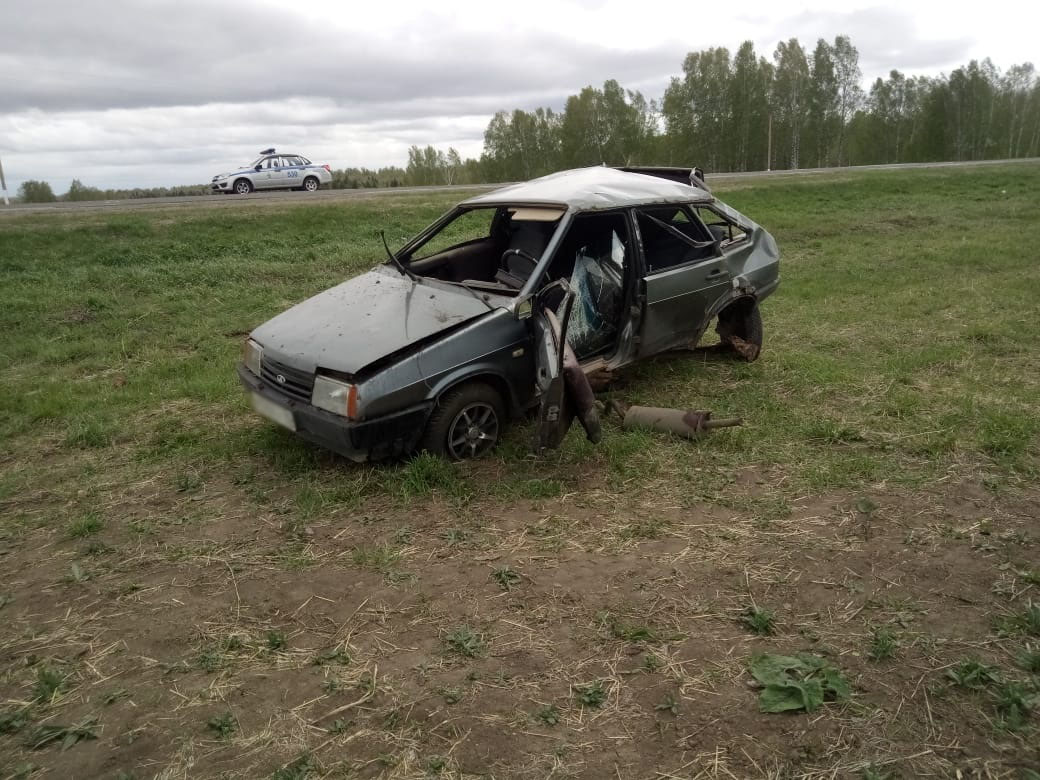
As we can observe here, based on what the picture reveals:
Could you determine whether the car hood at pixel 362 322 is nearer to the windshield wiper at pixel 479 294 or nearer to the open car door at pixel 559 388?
the windshield wiper at pixel 479 294

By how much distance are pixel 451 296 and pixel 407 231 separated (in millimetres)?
9650

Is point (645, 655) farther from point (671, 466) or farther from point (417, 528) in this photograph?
point (671, 466)

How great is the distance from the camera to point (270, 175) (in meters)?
22.5

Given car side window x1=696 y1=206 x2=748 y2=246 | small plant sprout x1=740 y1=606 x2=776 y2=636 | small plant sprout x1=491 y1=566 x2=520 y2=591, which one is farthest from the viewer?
car side window x1=696 y1=206 x2=748 y2=246

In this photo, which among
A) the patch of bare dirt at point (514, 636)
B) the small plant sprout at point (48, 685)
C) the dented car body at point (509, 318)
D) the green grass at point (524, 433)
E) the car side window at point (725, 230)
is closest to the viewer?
the patch of bare dirt at point (514, 636)

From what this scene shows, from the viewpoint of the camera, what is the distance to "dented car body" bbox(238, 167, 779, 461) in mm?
4094

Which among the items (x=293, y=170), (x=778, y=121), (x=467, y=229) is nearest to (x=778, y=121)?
(x=778, y=121)

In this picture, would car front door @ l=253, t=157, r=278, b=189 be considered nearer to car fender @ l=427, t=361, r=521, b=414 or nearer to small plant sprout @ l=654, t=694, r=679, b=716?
car fender @ l=427, t=361, r=521, b=414

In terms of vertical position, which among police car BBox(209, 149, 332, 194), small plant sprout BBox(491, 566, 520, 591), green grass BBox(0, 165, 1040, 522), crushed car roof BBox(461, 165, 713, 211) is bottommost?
small plant sprout BBox(491, 566, 520, 591)

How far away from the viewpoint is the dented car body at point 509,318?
13.4 ft

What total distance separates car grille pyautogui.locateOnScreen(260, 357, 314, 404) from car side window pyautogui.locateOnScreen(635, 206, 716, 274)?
2742 millimetres

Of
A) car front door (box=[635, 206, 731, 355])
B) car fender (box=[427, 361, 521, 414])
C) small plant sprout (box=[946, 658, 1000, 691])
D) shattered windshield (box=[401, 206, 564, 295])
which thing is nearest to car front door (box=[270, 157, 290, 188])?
shattered windshield (box=[401, 206, 564, 295])

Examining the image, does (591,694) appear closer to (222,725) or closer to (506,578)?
(506,578)

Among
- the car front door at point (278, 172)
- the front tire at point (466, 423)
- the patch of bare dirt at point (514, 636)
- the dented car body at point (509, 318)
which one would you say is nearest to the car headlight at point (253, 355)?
the dented car body at point (509, 318)
